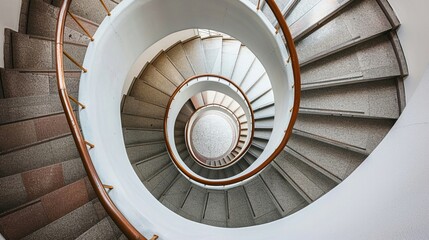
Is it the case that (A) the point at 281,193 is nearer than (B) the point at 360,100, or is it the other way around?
(B) the point at 360,100

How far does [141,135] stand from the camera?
5379 millimetres

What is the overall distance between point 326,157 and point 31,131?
12.2 ft

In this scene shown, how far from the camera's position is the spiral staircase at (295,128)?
7.71 ft

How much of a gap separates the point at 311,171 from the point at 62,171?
3280 millimetres

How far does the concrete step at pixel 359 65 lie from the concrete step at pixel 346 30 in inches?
4.9

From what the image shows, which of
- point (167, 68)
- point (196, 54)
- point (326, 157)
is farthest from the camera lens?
point (196, 54)

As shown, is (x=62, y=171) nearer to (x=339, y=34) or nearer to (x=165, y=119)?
(x=165, y=119)

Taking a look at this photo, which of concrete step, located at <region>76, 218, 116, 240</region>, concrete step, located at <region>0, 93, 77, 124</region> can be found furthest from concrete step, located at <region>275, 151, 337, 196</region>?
concrete step, located at <region>0, 93, 77, 124</region>

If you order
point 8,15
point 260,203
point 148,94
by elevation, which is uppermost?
point 8,15

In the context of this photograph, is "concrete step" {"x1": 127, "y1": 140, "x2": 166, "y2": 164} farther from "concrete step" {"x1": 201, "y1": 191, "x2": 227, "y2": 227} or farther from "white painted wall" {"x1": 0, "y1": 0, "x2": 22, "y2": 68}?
"white painted wall" {"x1": 0, "y1": 0, "x2": 22, "y2": 68}

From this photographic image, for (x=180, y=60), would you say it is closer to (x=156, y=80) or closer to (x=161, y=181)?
(x=156, y=80)

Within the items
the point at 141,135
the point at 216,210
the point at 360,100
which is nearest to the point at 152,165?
the point at 141,135

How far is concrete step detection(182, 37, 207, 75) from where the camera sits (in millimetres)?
6117

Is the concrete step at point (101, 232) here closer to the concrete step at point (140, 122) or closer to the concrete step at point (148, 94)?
the concrete step at point (140, 122)
